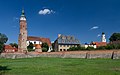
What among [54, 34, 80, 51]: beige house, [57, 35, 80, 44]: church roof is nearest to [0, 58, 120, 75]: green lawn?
[54, 34, 80, 51]: beige house

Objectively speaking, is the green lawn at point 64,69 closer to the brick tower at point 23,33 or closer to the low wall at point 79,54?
the low wall at point 79,54

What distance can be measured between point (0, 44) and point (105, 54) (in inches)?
1968

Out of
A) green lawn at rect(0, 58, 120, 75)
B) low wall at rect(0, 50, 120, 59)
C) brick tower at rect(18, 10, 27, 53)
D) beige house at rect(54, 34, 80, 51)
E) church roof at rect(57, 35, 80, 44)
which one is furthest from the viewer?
church roof at rect(57, 35, 80, 44)

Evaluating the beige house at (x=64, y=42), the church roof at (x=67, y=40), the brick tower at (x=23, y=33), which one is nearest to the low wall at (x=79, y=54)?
the brick tower at (x=23, y=33)

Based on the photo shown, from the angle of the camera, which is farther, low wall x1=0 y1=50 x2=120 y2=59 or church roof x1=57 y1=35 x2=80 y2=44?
church roof x1=57 y1=35 x2=80 y2=44

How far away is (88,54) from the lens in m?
48.3

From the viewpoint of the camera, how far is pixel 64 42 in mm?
98812

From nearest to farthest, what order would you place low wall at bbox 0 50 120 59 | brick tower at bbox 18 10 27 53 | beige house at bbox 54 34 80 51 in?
low wall at bbox 0 50 120 59 < brick tower at bbox 18 10 27 53 < beige house at bbox 54 34 80 51

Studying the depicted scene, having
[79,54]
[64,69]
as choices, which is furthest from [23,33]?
[64,69]

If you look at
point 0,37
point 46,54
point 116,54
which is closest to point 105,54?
point 116,54

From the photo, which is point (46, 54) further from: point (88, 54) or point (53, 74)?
point (53, 74)

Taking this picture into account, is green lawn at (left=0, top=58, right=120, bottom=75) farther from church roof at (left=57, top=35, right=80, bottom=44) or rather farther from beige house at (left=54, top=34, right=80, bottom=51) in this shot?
church roof at (left=57, top=35, right=80, bottom=44)

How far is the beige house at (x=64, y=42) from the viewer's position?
9794cm

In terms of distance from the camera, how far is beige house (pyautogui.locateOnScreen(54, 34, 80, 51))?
321 ft
